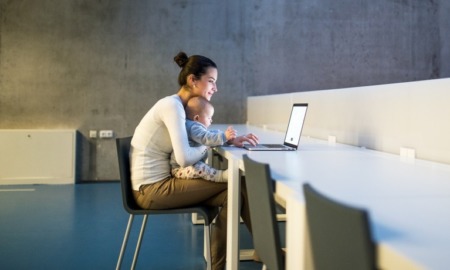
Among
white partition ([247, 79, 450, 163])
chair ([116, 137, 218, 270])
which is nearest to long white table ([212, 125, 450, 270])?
white partition ([247, 79, 450, 163])

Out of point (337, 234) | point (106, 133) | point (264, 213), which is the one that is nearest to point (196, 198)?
point (264, 213)

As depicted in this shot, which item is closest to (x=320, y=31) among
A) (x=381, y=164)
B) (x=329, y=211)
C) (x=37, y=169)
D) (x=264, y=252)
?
(x=37, y=169)

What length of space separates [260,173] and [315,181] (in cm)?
16

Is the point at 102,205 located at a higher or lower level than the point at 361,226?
lower

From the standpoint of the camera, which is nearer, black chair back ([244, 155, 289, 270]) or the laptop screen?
black chair back ([244, 155, 289, 270])

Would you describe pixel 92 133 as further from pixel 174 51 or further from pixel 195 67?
pixel 195 67

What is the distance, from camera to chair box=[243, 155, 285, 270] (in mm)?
1251

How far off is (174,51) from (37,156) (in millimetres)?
1940

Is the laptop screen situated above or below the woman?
above

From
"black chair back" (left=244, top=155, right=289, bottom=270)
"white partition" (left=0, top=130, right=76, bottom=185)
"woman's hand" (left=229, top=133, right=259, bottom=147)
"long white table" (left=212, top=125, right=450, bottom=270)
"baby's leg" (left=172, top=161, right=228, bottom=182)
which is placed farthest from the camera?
"white partition" (left=0, top=130, right=76, bottom=185)

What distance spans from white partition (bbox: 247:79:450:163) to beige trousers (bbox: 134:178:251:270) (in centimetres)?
76

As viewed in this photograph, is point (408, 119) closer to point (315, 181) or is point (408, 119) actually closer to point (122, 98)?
point (315, 181)

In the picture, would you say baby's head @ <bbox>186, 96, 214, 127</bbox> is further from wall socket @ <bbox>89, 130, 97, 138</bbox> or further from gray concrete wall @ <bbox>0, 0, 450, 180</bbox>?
wall socket @ <bbox>89, 130, 97, 138</bbox>

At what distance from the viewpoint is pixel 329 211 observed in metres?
0.77
